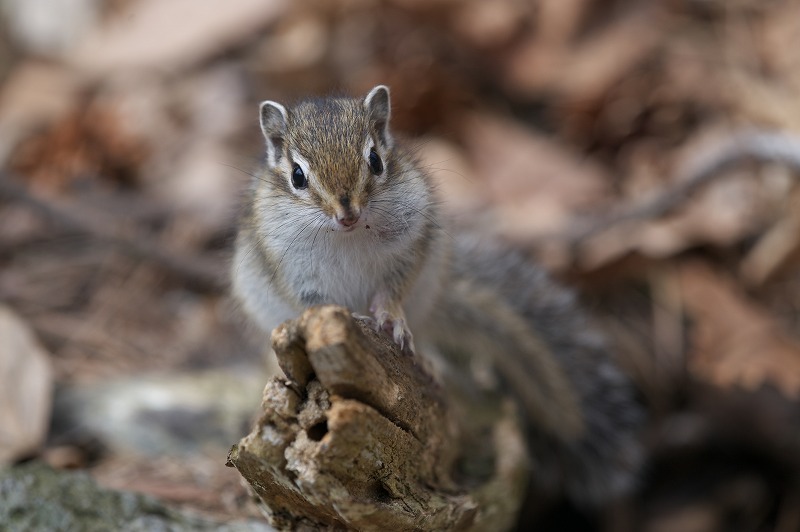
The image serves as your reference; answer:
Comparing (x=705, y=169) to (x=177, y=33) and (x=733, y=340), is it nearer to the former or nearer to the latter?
(x=733, y=340)

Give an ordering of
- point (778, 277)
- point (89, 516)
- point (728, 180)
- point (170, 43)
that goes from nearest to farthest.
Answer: point (89, 516) < point (778, 277) < point (728, 180) < point (170, 43)

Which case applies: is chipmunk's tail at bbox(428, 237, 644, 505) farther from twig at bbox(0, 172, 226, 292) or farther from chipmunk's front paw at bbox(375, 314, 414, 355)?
twig at bbox(0, 172, 226, 292)

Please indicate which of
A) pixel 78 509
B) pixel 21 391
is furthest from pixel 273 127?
pixel 21 391

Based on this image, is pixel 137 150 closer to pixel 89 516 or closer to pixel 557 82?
pixel 557 82

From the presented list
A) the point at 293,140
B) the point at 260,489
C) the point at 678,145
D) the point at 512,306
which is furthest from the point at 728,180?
the point at 260,489

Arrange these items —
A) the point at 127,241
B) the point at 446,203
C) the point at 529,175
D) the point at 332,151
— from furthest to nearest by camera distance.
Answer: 1. the point at 529,175
2. the point at 127,241
3. the point at 446,203
4. the point at 332,151

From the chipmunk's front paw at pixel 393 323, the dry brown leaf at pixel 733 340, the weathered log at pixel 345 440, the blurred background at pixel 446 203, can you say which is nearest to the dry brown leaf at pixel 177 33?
the blurred background at pixel 446 203

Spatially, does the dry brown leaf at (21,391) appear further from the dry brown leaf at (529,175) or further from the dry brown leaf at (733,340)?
the dry brown leaf at (733,340)
